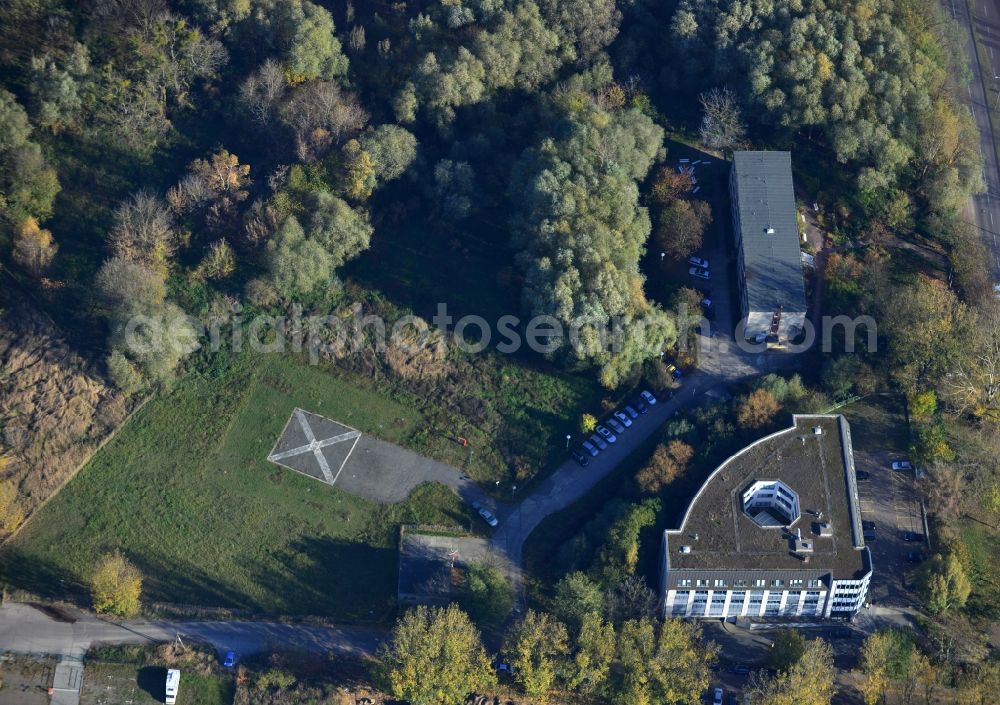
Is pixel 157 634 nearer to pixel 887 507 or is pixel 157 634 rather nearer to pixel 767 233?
pixel 887 507

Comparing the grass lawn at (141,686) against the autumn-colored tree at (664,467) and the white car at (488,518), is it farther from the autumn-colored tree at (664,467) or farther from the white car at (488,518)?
the autumn-colored tree at (664,467)

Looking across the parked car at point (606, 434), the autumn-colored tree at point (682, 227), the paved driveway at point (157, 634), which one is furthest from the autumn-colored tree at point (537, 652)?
the autumn-colored tree at point (682, 227)

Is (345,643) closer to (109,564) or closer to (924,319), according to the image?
(109,564)

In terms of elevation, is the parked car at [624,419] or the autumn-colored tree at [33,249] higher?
the autumn-colored tree at [33,249]

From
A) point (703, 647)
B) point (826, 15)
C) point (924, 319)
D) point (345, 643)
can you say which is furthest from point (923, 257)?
point (345, 643)

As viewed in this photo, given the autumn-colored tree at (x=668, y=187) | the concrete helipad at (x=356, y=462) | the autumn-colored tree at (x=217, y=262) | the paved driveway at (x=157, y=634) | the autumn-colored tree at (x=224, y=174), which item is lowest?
the paved driveway at (x=157, y=634)

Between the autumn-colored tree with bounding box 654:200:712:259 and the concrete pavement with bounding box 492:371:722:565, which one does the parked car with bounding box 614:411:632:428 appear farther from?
the autumn-colored tree with bounding box 654:200:712:259
